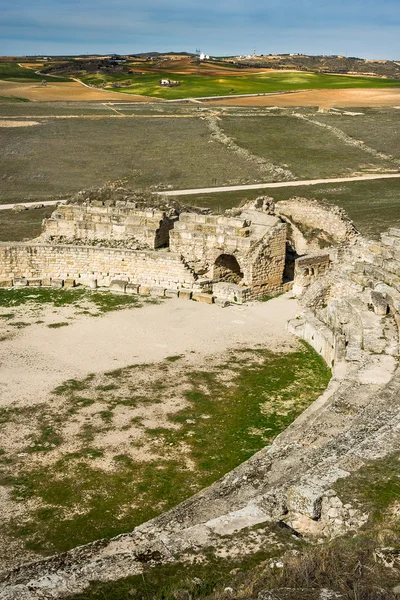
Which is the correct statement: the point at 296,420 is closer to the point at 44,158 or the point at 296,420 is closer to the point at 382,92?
the point at 44,158

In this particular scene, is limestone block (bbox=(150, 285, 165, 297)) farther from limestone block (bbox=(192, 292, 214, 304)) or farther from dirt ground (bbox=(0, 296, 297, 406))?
limestone block (bbox=(192, 292, 214, 304))

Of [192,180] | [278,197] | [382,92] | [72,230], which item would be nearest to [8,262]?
[72,230]

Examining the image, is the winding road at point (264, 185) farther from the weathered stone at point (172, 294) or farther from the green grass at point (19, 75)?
the green grass at point (19, 75)

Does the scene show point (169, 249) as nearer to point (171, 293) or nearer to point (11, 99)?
point (171, 293)

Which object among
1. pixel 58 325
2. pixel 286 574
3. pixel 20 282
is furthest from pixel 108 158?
pixel 286 574

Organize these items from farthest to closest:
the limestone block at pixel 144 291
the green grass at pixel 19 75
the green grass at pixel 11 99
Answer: the green grass at pixel 19 75, the green grass at pixel 11 99, the limestone block at pixel 144 291

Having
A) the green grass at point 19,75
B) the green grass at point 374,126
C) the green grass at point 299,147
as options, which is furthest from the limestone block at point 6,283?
the green grass at point 19,75
